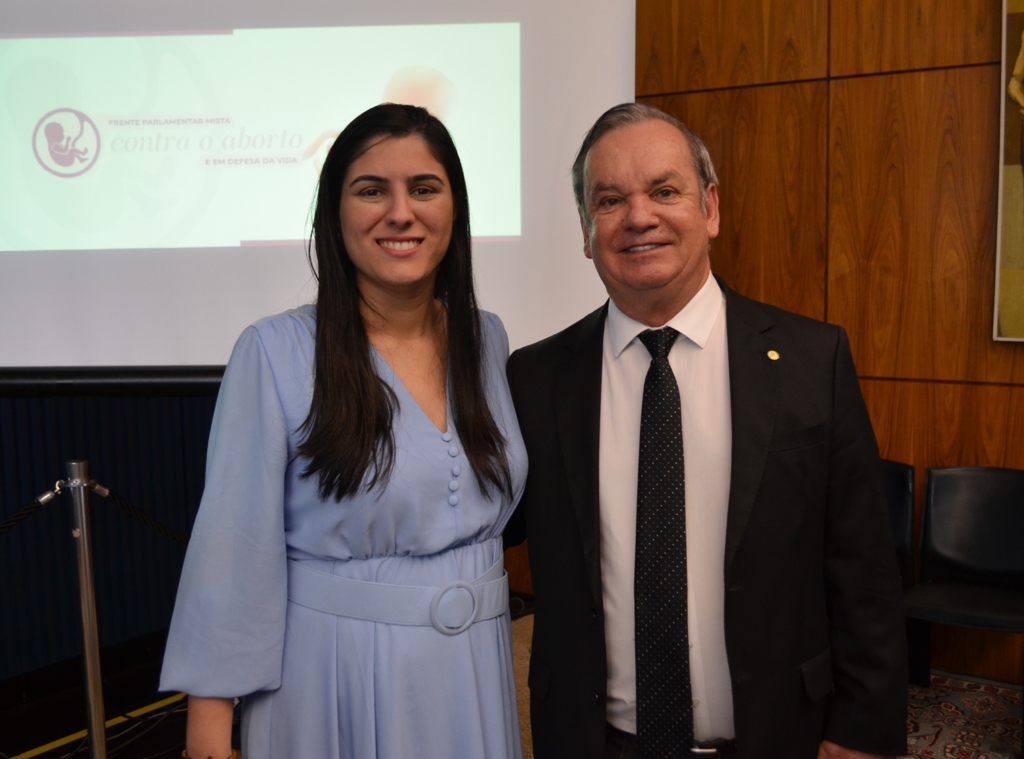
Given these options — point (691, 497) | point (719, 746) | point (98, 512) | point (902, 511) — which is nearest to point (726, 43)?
point (902, 511)

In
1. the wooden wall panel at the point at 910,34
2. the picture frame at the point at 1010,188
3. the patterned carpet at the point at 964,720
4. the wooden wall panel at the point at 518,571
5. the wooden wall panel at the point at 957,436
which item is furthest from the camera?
the wooden wall panel at the point at 518,571

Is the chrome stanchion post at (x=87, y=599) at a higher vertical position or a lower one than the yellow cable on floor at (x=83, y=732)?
higher

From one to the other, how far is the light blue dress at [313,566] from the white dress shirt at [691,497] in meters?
0.22

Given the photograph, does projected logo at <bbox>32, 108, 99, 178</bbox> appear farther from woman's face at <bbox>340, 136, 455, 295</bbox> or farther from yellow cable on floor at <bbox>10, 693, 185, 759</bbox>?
woman's face at <bbox>340, 136, 455, 295</bbox>

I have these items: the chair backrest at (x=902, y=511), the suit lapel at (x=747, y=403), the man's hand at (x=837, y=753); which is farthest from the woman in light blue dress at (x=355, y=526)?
the chair backrest at (x=902, y=511)

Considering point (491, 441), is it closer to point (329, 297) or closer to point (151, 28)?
point (329, 297)

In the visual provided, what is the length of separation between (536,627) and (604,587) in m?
0.18

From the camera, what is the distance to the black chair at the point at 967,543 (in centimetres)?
329

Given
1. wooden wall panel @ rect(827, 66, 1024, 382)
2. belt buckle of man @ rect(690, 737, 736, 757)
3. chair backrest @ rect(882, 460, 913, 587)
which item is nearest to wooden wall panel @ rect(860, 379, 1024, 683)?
wooden wall panel @ rect(827, 66, 1024, 382)

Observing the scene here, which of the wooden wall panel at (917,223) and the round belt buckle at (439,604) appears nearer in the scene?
the round belt buckle at (439,604)

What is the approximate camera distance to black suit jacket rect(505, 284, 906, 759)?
141 cm

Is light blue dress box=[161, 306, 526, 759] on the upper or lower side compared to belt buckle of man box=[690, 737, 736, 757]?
upper

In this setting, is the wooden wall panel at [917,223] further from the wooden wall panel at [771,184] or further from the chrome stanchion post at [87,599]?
the chrome stanchion post at [87,599]

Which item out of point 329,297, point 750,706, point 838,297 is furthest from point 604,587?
point 838,297
